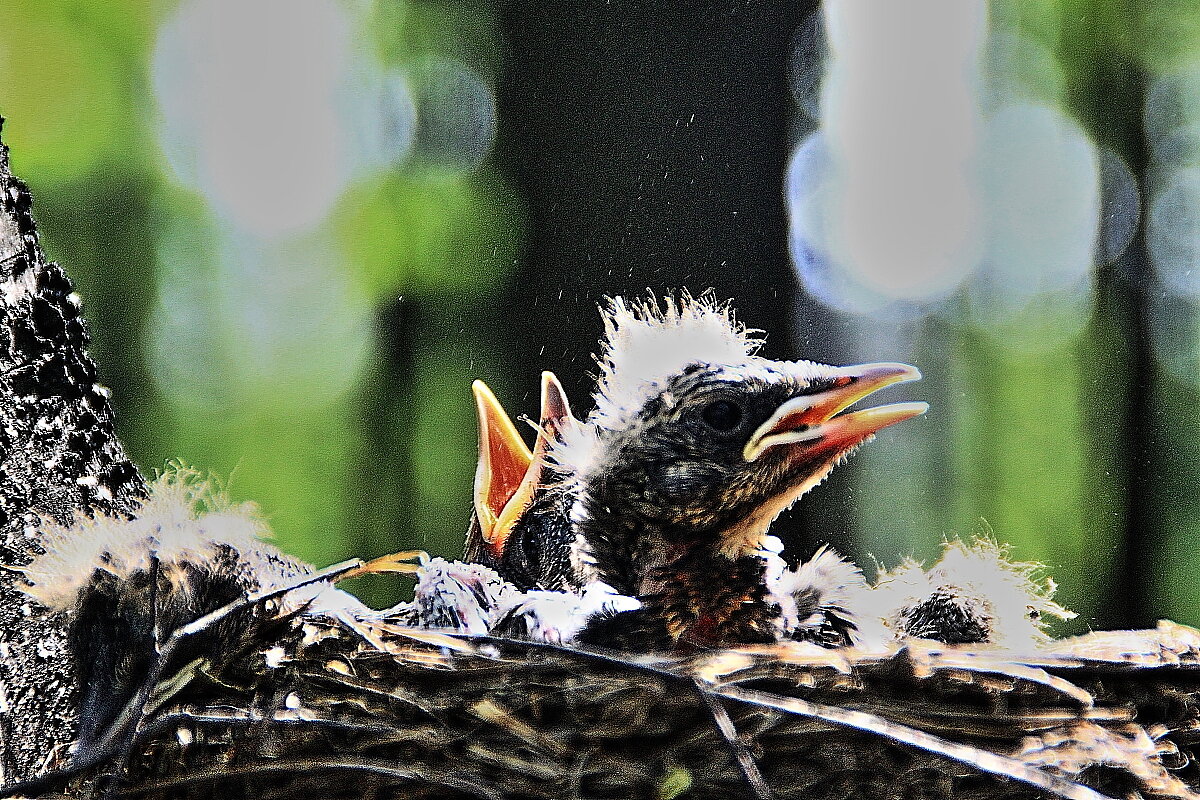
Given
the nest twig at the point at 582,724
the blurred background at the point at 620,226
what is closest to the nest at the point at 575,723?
the nest twig at the point at 582,724

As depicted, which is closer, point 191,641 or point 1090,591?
point 191,641

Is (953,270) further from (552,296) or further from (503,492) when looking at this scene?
(503,492)

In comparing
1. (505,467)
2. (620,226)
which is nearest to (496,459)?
(505,467)

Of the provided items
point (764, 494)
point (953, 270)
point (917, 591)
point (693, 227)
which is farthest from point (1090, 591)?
point (764, 494)

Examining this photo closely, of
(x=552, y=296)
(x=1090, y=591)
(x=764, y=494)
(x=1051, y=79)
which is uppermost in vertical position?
(x=1051, y=79)

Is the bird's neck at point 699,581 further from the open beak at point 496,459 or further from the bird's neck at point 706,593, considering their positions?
the open beak at point 496,459

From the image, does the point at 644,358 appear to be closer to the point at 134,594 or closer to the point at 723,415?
the point at 723,415

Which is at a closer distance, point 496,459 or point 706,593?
point 706,593
